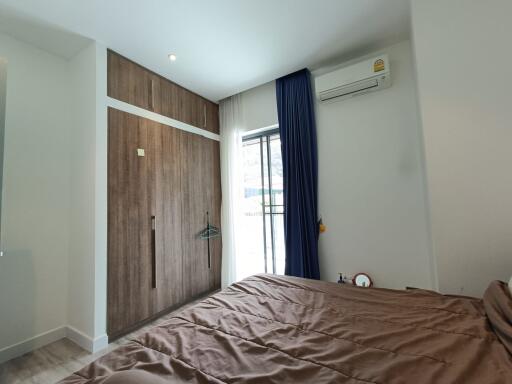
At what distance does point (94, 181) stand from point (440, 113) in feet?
9.44

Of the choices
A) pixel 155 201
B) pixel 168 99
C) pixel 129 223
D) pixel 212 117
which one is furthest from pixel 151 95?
pixel 129 223

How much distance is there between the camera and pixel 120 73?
91.7 inches

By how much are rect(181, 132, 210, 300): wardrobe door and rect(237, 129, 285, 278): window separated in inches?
21.9

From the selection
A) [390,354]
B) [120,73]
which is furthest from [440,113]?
[120,73]

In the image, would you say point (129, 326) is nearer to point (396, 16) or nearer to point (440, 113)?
point (440, 113)

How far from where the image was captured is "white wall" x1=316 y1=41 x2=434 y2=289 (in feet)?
7.38

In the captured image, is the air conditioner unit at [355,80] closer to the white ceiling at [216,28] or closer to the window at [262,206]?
the white ceiling at [216,28]

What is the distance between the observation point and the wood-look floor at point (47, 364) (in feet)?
5.51

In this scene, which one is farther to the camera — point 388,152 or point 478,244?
point 388,152

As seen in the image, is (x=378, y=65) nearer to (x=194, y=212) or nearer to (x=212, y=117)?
(x=212, y=117)

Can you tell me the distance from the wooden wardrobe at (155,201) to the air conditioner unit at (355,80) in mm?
1707

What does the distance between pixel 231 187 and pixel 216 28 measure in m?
1.92

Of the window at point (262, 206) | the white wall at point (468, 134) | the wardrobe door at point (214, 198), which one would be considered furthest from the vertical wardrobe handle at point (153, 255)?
the white wall at point (468, 134)

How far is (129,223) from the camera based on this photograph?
7.54 feet
